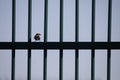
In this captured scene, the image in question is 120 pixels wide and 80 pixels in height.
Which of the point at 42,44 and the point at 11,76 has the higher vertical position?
the point at 42,44

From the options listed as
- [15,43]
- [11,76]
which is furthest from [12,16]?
[11,76]

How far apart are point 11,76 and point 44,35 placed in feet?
1.59

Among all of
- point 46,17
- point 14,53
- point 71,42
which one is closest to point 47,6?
point 46,17

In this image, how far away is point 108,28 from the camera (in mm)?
2129

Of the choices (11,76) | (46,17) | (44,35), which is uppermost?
(46,17)

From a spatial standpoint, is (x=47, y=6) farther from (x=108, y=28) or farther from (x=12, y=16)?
(x=108, y=28)

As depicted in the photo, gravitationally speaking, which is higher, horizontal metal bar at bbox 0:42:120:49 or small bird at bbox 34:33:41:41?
small bird at bbox 34:33:41:41

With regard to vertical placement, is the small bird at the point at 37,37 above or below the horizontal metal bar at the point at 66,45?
above

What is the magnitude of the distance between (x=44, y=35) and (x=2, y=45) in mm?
392

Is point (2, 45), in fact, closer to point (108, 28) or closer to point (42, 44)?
point (42, 44)

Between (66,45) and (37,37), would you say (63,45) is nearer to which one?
(66,45)

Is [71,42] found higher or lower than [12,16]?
lower

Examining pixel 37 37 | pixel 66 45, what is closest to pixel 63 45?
pixel 66 45

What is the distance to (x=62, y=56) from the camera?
6.91 feet
